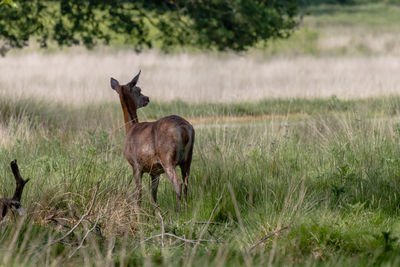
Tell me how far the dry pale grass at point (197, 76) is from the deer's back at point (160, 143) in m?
10.2

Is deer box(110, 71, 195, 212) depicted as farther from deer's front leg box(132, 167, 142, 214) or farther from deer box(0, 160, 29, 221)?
deer box(0, 160, 29, 221)

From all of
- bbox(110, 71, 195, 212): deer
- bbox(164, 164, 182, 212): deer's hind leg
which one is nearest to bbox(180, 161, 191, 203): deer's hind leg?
bbox(110, 71, 195, 212): deer

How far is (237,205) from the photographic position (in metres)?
7.58

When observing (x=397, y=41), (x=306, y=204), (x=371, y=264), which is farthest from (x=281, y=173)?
(x=397, y=41)

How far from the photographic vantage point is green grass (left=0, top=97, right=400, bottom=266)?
576cm

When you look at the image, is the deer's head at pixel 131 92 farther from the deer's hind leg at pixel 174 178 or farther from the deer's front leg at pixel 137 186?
the deer's hind leg at pixel 174 178

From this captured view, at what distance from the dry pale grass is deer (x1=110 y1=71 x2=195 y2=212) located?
10.2 metres

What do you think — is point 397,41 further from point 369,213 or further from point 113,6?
point 369,213

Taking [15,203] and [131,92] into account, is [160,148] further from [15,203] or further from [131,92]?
[15,203]

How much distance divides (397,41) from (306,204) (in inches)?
1592

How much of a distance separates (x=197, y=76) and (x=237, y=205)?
60.6 ft

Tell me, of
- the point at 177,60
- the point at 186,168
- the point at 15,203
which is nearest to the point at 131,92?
the point at 186,168

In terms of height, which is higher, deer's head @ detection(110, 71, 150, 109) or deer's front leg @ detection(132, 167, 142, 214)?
deer's head @ detection(110, 71, 150, 109)

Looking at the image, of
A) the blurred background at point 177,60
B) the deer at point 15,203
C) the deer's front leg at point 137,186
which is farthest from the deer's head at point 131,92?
the blurred background at point 177,60
